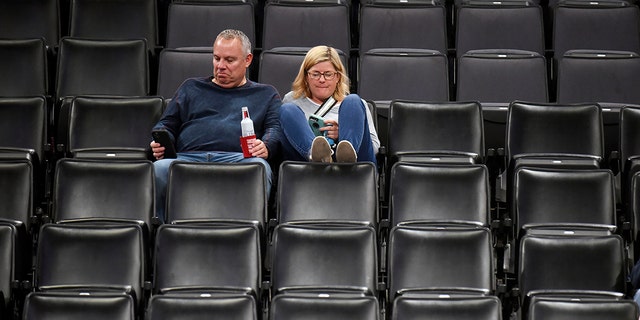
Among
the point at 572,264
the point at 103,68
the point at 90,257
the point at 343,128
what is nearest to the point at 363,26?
the point at 103,68

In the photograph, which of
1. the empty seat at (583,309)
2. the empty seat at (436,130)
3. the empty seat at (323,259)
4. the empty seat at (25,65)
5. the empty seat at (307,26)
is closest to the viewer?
the empty seat at (583,309)

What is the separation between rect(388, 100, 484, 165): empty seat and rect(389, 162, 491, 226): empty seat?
0.75 ft

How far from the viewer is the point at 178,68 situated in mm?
3820

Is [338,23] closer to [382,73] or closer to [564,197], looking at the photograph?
[382,73]

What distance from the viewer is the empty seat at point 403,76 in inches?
151

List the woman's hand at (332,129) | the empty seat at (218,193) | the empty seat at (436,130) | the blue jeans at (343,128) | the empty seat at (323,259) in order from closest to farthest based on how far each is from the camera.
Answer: the empty seat at (323,259) < the empty seat at (218,193) < the blue jeans at (343,128) < the woman's hand at (332,129) < the empty seat at (436,130)

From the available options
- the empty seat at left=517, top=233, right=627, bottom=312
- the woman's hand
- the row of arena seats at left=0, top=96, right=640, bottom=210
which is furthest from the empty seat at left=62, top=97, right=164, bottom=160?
the empty seat at left=517, top=233, right=627, bottom=312

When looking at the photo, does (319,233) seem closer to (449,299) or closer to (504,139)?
(449,299)

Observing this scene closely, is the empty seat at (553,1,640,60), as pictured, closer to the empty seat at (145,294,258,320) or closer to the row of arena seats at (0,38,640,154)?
the row of arena seats at (0,38,640,154)

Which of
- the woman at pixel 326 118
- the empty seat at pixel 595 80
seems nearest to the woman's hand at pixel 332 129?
the woman at pixel 326 118

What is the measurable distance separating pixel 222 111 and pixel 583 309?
1.22m

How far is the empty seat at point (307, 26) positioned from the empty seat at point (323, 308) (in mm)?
Answer: 1555

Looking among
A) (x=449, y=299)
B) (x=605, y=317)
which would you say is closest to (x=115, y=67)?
(x=449, y=299)

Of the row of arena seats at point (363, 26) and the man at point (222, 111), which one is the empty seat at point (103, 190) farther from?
the row of arena seats at point (363, 26)
